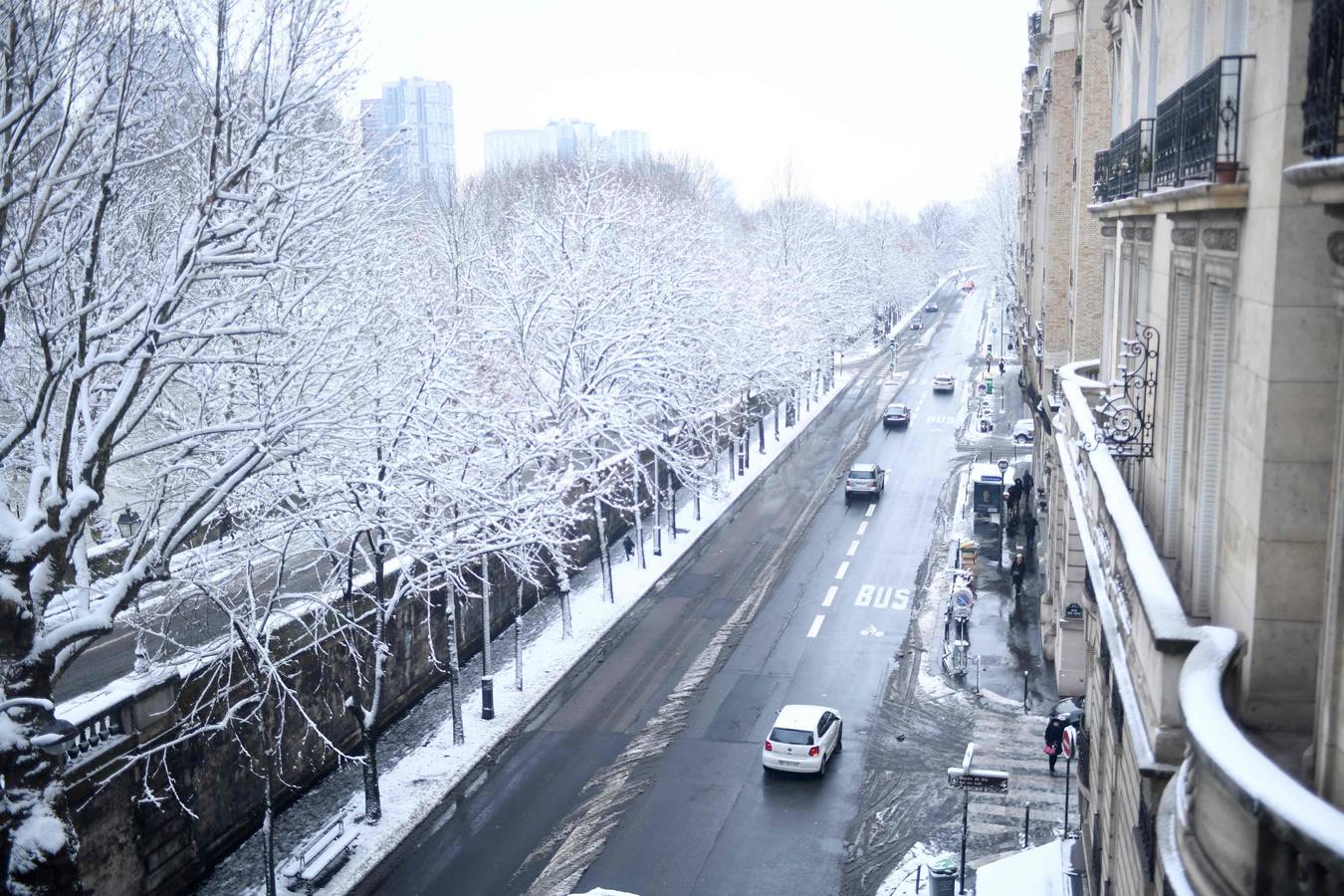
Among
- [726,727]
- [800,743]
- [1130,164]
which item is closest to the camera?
[1130,164]

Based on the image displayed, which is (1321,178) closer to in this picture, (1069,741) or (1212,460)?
(1212,460)

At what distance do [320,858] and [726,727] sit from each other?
8.84m

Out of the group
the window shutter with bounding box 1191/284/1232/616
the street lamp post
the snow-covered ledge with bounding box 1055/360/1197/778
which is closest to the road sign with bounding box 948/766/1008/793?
the snow-covered ledge with bounding box 1055/360/1197/778

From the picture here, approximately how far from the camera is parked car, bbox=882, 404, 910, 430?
58094 mm

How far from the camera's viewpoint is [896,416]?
58125 millimetres

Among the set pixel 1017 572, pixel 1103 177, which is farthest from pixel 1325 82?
pixel 1017 572

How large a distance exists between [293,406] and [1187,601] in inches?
399

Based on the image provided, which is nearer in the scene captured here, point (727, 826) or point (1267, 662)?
point (1267, 662)

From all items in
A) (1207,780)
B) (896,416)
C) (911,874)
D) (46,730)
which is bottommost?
(911,874)

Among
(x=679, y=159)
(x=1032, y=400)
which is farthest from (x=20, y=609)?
(x=679, y=159)

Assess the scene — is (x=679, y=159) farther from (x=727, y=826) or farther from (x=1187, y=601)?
(x=1187, y=601)

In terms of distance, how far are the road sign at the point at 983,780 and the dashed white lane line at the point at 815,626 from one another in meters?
9.21

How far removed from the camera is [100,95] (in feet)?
37.8

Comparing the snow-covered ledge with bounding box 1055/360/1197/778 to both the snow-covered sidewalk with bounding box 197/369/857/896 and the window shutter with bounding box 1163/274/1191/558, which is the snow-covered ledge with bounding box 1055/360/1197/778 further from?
the snow-covered sidewalk with bounding box 197/369/857/896
